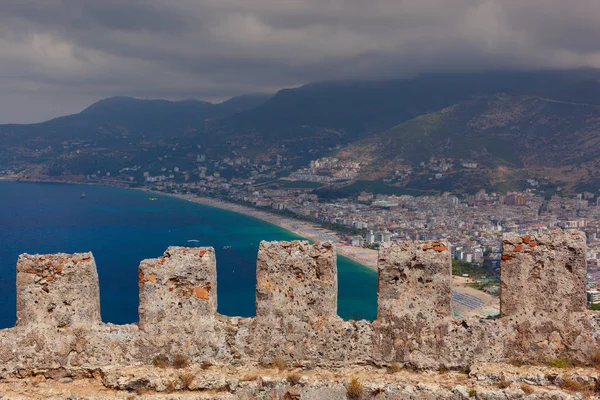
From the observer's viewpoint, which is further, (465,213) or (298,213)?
(298,213)

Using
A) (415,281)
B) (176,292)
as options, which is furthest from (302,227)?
(415,281)

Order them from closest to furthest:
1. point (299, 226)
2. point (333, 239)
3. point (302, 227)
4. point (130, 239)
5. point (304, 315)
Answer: point (304, 315)
point (333, 239)
point (130, 239)
point (302, 227)
point (299, 226)

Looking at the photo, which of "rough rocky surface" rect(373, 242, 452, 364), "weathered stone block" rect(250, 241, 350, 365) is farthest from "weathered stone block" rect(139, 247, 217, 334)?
"rough rocky surface" rect(373, 242, 452, 364)

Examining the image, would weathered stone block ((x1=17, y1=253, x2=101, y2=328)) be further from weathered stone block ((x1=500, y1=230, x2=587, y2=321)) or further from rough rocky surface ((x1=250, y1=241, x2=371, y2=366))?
weathered stone block ((x1=500, y1=230, x2=587, y2=321))


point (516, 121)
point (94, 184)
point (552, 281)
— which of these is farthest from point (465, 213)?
point (94, 184)

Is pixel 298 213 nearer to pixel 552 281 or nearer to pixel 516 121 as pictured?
pixel 516 121

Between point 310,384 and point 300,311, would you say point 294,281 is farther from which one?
point 310,384

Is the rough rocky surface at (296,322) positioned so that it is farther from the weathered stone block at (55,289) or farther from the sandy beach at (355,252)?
the sandy beach at (355,252)
